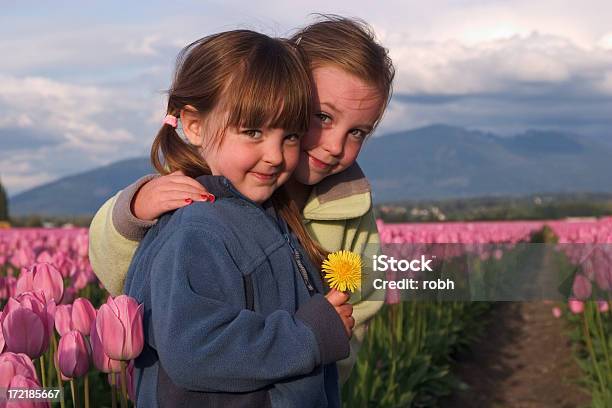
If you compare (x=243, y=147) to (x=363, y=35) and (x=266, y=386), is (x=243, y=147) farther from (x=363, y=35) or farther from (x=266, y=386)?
(x=363, y=35)

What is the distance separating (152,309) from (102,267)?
601mm

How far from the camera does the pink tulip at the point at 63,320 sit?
2.16 metres

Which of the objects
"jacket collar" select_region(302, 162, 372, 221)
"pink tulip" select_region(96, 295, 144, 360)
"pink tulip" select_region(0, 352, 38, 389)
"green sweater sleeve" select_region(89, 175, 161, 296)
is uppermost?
"jacket collar" select_region(302, 162, 372, 221)

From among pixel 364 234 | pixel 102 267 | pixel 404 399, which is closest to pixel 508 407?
pixel 404 399

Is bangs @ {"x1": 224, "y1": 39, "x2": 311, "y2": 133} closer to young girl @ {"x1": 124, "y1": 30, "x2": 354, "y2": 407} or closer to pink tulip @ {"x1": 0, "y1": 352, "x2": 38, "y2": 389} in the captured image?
young girl @ {"x1": 124, "y1": 30, "x2": 354, "y2": 407}

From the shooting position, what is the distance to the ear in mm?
2217

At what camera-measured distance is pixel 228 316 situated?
178 centimetres

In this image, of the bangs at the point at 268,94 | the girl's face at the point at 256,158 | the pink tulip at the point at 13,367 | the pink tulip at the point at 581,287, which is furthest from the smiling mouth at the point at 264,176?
the pink tulip at the point at 581,287

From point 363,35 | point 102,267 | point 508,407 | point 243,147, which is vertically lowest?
point 508,407

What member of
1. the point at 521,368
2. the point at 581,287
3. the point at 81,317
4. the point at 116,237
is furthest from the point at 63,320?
the point at 521,368

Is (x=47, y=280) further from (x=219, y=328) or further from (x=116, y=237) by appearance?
(x=219, y=328)

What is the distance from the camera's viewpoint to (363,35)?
2.62m

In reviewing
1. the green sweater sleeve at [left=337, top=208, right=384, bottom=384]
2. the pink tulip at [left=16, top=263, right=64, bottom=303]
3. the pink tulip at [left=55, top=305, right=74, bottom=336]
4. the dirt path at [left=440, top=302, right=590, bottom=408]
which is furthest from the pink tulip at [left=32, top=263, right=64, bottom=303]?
the dirt path at [left=440, top=302, right=590, bottom=408]

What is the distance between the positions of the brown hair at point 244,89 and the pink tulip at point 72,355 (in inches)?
20.8
